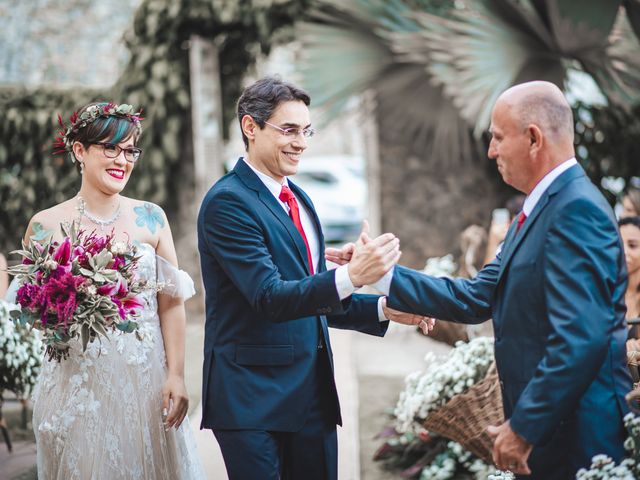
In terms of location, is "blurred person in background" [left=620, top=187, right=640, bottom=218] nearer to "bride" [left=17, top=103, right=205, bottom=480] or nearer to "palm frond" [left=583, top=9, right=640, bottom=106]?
"palm frond" [left=583, top=9, right=640, bottom=106]

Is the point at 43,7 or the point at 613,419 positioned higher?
the point at 43,7

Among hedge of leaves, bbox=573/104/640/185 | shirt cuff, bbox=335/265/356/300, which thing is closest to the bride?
shirt cuff, bbox=335/265/356/300

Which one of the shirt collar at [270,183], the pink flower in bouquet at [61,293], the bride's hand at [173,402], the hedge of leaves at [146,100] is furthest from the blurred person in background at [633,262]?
the hedge of leaves at [146,100]

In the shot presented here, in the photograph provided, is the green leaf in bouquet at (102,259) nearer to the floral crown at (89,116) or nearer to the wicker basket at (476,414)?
the floral crown at (89,116)

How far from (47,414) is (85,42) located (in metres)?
7.60

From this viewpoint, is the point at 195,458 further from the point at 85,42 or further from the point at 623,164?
the point at 85,42

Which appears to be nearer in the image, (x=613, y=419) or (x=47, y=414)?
(x=613, y=419)

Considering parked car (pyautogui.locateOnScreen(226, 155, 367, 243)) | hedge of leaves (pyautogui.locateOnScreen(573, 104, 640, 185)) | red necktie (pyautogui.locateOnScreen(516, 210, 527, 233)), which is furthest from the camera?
parked car (pyautogui.locateOnScreen(226, 155, 367, 243))

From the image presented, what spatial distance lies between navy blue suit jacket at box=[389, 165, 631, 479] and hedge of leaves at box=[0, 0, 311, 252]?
644 centimetres

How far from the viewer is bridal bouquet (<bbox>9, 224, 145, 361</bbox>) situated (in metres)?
2.86

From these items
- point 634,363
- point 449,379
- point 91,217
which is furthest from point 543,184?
point 449,379

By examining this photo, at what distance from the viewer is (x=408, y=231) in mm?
8938

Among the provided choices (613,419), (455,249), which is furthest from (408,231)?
(613,419)

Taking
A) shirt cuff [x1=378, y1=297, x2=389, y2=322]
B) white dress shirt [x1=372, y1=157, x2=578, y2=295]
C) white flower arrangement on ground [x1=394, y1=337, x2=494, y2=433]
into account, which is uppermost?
white dress shirt [x1=372, y1=157, x2=578, y2=295]
